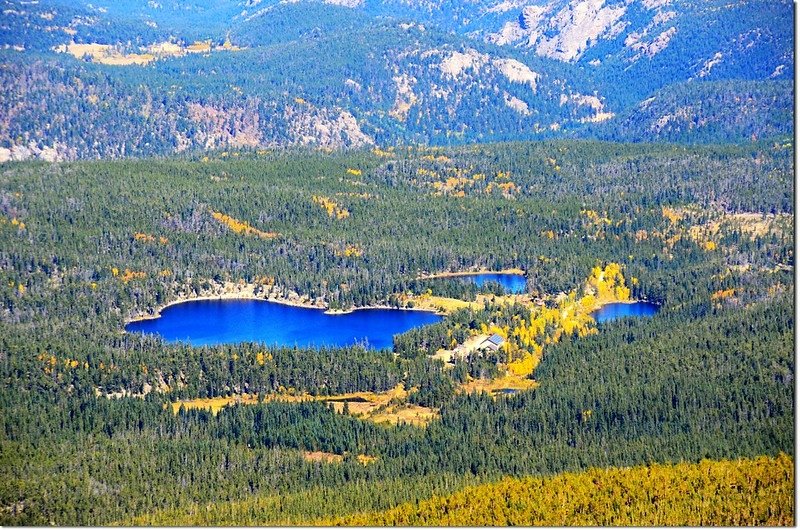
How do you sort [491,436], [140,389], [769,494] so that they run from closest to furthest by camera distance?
[769,494] < [491,436] < [140,389]

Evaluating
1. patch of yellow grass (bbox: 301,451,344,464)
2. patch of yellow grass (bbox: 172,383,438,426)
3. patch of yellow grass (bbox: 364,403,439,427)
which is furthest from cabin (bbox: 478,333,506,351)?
patch of yellow grass (bbox: 301,451,344,464)

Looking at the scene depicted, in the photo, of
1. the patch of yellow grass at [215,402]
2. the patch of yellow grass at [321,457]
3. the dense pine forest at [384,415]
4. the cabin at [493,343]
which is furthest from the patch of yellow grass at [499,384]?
the patch of yellow grass at [321,457]

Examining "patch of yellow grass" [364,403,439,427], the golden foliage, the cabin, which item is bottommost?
the golden foliage

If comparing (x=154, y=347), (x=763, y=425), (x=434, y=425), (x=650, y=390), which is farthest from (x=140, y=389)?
(x=763, y=425)

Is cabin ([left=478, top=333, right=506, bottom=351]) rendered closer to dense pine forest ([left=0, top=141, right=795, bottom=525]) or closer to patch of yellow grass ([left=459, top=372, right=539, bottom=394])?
dense pine forest ([left=0, top=141, right=795, bottom=525])

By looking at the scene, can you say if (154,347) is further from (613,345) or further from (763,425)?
(763,425)

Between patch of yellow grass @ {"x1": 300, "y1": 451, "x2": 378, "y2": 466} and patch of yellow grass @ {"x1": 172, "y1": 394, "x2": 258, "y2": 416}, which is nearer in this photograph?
patch of yellow grass @ {"x1": 300, "y1": 451, "x2": 378, "y2": 466}

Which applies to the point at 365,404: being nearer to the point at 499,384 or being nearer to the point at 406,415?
the point at 406,415

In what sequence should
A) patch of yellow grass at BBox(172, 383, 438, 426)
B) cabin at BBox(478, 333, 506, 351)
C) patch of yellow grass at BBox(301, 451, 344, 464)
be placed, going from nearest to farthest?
patch of yellow grass at BBox(301, 451, 344, 464), patch of yellow grass at BBox(172, 383, 438, 426), cabin at BBox(478, 333, 506, 351)
